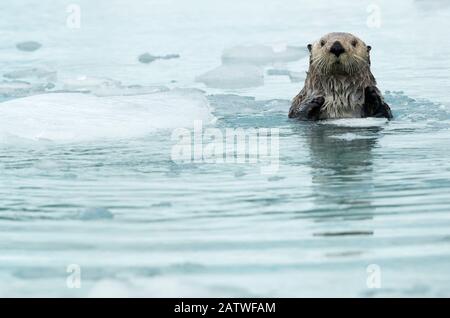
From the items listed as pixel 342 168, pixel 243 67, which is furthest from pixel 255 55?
pixel 342 168

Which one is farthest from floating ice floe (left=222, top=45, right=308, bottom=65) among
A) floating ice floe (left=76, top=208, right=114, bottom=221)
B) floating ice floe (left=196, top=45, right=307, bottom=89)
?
floating ice floe (left=76, top=208, right=114, bottom=221)

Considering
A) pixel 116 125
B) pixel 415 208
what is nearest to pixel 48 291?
pixel 415 208

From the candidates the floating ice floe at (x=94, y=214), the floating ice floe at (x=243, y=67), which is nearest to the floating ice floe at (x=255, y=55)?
the floating ice floe at (x=243, y=67)

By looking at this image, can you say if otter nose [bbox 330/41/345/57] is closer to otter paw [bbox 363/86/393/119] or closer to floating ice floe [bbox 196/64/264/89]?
otter paw [bbox 363/86/393/119]

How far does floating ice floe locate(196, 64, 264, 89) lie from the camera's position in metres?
12.1

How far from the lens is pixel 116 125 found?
8.11 meters

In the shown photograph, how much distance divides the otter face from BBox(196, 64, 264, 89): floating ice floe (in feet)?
10.6

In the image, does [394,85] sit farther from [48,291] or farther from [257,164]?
[48,291]

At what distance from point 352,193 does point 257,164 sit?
1178 millimetres

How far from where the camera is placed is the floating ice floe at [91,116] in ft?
25.3

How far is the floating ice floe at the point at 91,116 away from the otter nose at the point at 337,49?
1332 mm

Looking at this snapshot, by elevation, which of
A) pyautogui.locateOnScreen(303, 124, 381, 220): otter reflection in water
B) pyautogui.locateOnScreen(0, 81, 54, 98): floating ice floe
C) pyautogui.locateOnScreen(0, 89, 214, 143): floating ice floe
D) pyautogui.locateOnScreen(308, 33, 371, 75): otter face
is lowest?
pyautogui.locateOnScreen(303, 124, 381, 220): otter reflection in water

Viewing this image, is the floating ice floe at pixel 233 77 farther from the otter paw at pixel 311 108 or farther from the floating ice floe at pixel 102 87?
the otter paw at pixel 311 108

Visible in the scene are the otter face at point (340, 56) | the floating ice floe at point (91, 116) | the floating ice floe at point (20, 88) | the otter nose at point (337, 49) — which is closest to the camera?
the floating ice floe at point (91, 116)
